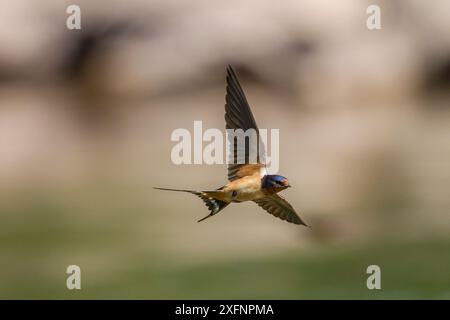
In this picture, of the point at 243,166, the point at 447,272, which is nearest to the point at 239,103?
the point at 243,166

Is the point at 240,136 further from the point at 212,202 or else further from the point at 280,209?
the point at 280,209

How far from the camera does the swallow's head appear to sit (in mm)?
2777

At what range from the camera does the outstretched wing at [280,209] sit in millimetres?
3007

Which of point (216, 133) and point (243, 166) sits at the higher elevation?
point (216, 133)

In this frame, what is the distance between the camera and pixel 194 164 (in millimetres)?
3852

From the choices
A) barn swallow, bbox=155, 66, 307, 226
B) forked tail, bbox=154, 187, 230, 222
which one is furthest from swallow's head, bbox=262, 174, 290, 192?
forked tail, bbox=154, 187, 230, 222

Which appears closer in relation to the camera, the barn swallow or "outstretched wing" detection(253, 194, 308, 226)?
the barn swallow

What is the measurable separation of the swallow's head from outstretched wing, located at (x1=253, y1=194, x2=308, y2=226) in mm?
190

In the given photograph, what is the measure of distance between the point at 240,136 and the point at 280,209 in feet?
1.25

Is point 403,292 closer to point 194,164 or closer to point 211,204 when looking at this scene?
point 194,164

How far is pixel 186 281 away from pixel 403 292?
113 centimetres

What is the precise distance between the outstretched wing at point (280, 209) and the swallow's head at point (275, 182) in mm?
190

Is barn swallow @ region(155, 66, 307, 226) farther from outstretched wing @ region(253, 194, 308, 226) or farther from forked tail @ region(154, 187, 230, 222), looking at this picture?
outstretched wing @ region(253, 194, 308, 226)

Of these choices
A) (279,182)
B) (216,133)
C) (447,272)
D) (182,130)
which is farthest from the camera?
(447,272)
